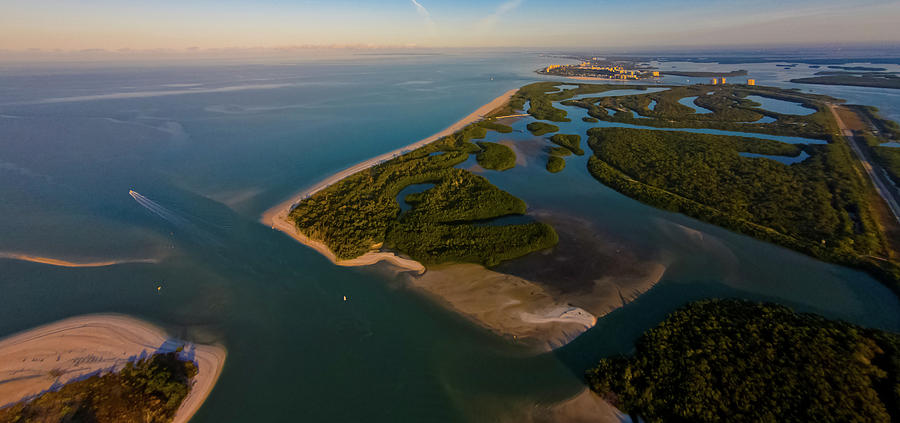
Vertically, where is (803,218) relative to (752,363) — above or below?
above

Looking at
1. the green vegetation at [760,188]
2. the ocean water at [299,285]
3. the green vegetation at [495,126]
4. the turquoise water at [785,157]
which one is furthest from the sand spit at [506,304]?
the turquoise water at [785,157]

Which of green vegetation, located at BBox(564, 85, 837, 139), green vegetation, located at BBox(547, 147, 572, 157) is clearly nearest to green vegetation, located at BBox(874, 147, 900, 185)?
green vegetation, located at BBox(564, 85, 837, 139)

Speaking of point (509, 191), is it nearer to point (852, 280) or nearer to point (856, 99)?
point (852, 280)

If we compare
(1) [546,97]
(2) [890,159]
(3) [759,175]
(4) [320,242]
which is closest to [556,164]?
(3) [759,175]

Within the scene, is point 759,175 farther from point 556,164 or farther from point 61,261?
point 61,261

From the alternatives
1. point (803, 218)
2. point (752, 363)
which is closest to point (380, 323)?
point (752, 363)

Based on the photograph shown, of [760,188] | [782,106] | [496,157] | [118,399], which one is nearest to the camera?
[118,399]
